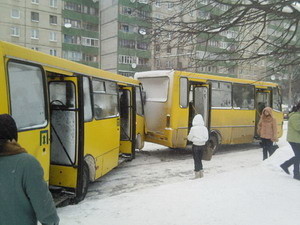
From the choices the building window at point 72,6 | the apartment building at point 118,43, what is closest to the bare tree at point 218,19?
the apartment building at point 118,43

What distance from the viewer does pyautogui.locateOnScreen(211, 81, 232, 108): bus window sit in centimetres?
1225

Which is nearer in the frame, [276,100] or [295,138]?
[295,138]

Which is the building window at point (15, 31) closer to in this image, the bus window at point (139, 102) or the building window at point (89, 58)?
the building window at point (89, 58)

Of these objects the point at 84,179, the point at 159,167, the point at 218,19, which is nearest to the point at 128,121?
the point at 159,167

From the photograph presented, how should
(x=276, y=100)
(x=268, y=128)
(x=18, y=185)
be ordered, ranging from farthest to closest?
(x=276, y=100)
(x=268, y=128)
(x=18, y=185)

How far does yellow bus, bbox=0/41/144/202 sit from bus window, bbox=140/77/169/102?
275 cm

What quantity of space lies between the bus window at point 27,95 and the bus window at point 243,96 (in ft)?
31.9

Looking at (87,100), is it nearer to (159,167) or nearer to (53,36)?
(159,167)

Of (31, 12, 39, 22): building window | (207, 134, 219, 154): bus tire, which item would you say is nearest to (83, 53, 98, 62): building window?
(31, 12, 39, 22): building window

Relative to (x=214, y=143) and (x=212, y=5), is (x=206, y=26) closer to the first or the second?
(x=212, y=5)

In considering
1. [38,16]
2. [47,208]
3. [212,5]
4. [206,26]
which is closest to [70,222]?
[47,208]

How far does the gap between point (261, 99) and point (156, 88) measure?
613 cm

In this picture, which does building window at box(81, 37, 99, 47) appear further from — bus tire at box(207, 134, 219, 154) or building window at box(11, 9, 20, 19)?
bus tire at box(207, 134, 219, 154)

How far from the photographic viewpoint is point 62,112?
5.93 meters
